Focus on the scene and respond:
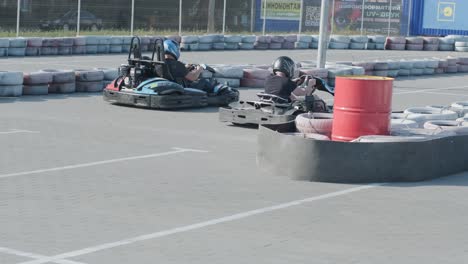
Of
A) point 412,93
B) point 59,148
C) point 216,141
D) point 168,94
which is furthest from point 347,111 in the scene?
point 412,93

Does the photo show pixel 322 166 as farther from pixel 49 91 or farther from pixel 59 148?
pixel 49 91

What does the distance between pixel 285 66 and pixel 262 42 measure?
62.0ft

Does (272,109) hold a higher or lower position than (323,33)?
lower

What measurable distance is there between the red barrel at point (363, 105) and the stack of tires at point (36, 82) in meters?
7.17

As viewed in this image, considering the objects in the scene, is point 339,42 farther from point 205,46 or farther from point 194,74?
point 194,74

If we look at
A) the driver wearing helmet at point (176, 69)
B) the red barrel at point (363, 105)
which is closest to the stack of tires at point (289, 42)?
the driver wearing helmet at point (176, 69)

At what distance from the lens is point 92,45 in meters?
26.6

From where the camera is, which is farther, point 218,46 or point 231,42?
point 231,42

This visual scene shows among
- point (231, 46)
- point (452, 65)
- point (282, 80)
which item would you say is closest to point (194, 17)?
point (231, 46)

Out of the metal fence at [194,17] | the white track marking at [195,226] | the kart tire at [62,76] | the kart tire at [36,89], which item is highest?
the metal fence at [194,17]

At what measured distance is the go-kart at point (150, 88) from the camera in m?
14.6

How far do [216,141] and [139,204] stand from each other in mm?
3974

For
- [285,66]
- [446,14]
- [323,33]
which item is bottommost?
[285,66]

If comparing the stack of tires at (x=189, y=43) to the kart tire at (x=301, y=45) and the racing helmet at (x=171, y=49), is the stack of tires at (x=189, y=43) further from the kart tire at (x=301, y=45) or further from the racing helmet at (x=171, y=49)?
the racing helmet at (x=171, y=49)
